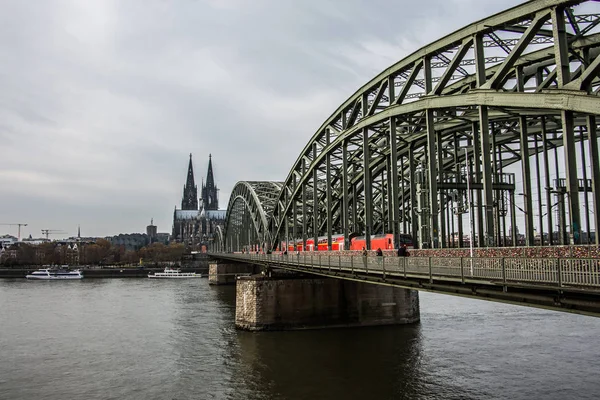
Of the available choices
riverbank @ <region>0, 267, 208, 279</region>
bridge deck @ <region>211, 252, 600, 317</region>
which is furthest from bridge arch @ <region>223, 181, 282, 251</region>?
bridge deck @ <region>211, 252, 600, 317</region>

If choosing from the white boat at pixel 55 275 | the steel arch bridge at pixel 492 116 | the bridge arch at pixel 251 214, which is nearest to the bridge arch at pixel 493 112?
the steel arch bridge at pixel 492 116

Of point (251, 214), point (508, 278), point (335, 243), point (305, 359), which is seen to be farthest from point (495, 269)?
point (251, 214)

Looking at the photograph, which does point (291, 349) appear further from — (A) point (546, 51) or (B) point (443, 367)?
(A) point (546, 51)

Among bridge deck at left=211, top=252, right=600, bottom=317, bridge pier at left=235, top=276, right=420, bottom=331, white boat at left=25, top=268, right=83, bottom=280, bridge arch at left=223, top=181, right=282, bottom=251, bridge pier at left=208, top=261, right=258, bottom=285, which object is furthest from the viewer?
white boat at left=25, top=268, right=83, bottom=280

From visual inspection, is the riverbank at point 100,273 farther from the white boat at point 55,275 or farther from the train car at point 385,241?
the train car at point 385,241

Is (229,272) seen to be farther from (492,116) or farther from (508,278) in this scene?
(508,278)

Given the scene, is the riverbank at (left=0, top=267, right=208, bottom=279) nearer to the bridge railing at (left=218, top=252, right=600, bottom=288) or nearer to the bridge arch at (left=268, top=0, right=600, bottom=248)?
the bridge arch at (left=268, top=0, right=600, bottom=248)

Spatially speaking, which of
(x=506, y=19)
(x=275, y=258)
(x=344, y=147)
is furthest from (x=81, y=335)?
(x=506, y=19)

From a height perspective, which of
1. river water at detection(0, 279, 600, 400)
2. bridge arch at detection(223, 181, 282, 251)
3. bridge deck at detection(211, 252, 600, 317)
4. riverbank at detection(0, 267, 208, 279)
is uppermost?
bridge arch at detection(223, 181, 282, 251)

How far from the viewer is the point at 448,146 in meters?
55.7

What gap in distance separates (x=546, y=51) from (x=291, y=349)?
77.2 ft

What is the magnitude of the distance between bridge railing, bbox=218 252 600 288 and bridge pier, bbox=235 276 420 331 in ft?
47.2

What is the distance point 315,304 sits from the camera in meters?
40.6

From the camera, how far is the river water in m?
24.2
